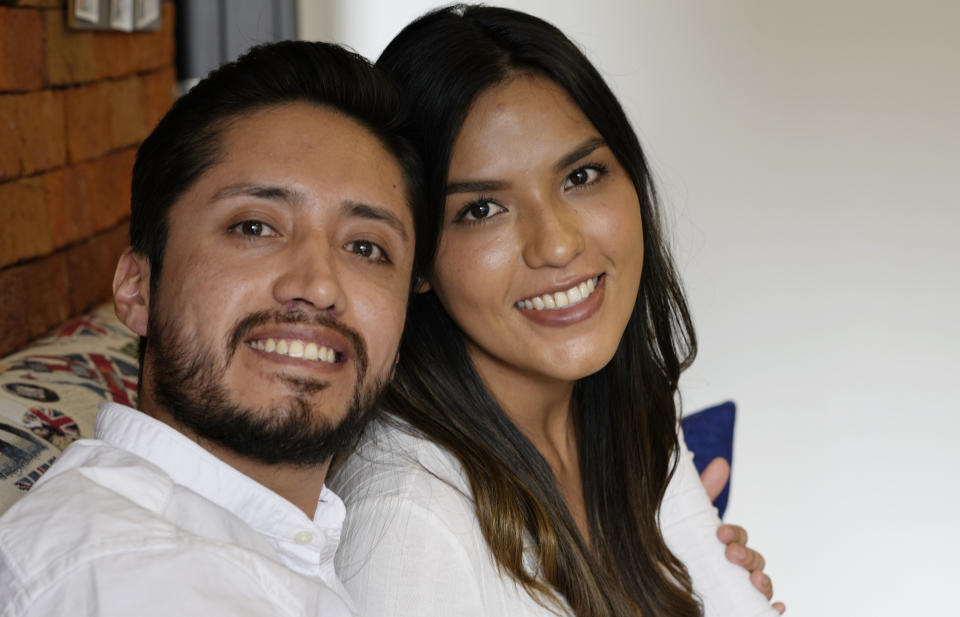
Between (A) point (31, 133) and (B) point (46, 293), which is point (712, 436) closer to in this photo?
(B) point (46, 293)

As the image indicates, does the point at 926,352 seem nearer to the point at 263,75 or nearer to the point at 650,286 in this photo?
the point at 650,286

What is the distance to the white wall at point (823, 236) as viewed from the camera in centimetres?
314

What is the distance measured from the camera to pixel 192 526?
101 centimetres

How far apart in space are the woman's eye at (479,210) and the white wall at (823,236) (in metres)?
1.81

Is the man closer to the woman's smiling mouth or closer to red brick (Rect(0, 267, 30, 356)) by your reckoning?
the woman's smiling mouth

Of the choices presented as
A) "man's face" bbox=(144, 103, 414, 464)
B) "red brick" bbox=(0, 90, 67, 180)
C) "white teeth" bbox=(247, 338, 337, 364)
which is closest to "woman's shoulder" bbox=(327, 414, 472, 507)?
"man's face" bbox=(144, 103, 414, 464)

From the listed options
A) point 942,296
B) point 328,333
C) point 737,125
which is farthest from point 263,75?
point 942,296

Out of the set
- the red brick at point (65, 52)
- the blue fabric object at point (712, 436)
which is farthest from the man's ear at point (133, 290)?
the blue fabric object at point (712, 436)

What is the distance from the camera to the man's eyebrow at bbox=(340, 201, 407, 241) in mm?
1248

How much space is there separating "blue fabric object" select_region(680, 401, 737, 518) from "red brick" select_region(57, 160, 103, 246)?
128cm

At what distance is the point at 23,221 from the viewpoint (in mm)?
1669

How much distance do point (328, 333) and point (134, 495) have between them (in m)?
0.29

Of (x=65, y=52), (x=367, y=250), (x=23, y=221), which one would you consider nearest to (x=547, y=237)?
(x=367, y=250)

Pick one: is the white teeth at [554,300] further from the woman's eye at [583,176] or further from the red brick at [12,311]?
the red brick at [12,311]
